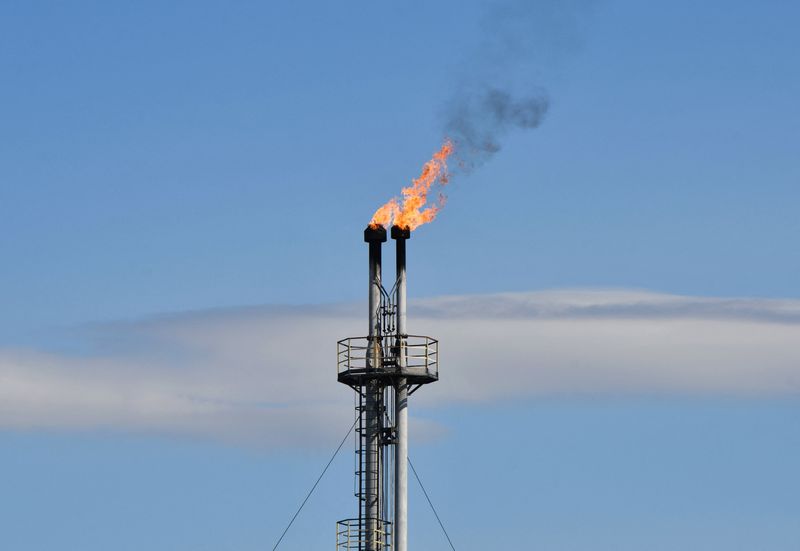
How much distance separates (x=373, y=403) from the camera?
98.3 meters

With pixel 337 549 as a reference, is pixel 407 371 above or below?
above

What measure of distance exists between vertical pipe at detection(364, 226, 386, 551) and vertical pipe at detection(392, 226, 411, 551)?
79cm

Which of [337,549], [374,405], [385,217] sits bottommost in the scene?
[337,549]

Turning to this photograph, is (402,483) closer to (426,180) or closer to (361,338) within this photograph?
(361,338)

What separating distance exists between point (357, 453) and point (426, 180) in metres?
12.7

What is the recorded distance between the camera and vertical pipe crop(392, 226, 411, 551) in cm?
9694

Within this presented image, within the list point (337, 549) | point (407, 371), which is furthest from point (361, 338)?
point (337, 549)

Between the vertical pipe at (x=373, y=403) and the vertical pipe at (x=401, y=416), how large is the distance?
0.79 meters

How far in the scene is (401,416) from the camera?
98.0 meters

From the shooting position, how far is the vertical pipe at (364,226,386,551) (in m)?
97.1

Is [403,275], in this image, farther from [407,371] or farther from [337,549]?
[337,549]

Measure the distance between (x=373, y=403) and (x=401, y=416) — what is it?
139 cm

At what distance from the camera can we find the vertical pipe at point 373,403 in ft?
318

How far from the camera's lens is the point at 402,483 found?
97.4 m
